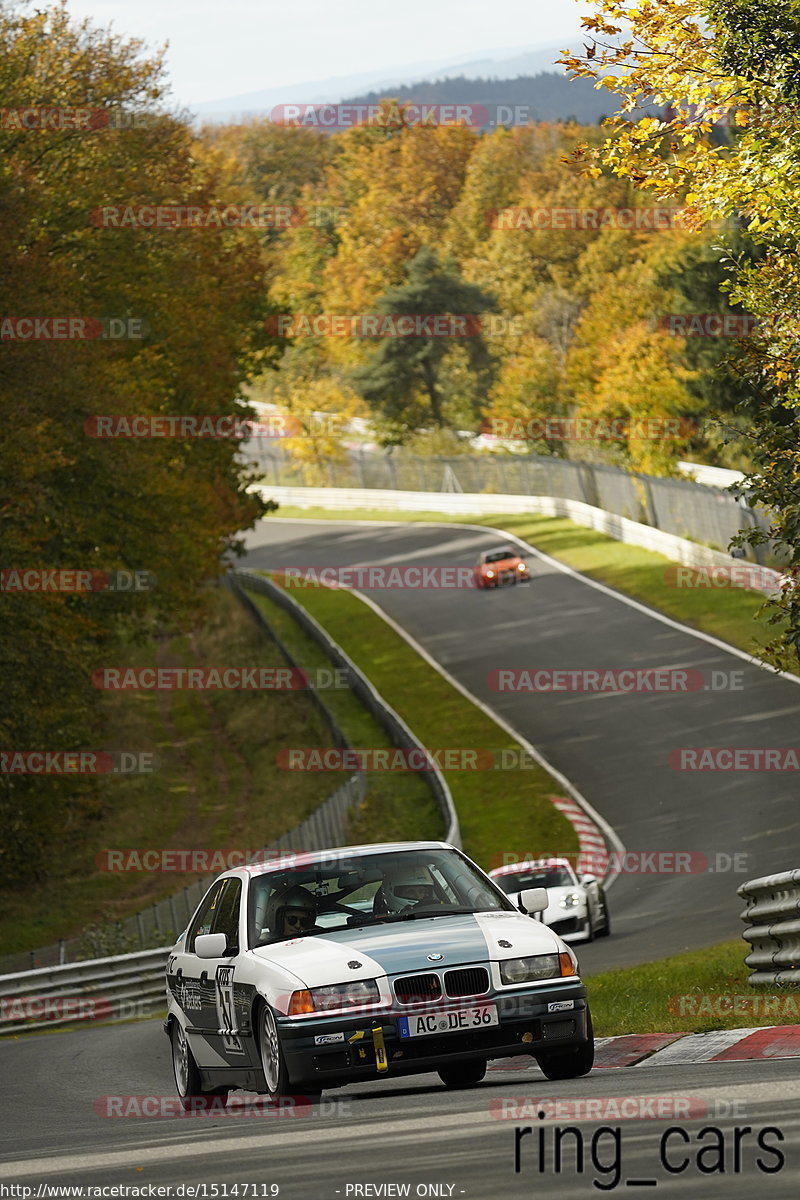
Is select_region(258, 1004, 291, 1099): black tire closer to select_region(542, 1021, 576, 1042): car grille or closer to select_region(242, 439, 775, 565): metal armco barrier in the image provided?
select_region(542, 1021, 576, 1042): car grille

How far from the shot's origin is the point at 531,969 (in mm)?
9539

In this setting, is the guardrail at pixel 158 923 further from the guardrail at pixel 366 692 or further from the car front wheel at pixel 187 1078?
the car front wheel at pixel 187 1078

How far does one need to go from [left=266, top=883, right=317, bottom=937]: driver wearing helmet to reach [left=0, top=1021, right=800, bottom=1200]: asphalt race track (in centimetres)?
102

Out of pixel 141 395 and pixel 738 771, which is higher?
pixel 141 395

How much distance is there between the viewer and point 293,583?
6644cm

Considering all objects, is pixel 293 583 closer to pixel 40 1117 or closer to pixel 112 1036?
pixel 112 1036

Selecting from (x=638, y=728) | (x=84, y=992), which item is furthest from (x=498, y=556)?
(x=84, y=992)

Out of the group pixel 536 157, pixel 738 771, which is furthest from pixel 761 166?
pixel 536 157

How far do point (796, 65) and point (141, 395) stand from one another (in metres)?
27.6

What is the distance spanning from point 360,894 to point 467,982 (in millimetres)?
1255

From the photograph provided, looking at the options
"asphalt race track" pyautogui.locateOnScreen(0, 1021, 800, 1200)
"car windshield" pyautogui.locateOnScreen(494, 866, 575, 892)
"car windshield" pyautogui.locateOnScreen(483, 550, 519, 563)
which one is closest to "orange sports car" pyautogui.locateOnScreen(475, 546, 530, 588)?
"car windshield" pyautogui.locateOnScreen(483, 550, 519, 563)

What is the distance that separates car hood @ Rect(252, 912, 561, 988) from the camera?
30.6ft

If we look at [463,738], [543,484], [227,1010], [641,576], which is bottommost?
[463,738]

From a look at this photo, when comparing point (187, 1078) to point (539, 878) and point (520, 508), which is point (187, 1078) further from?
point (520, 508)
